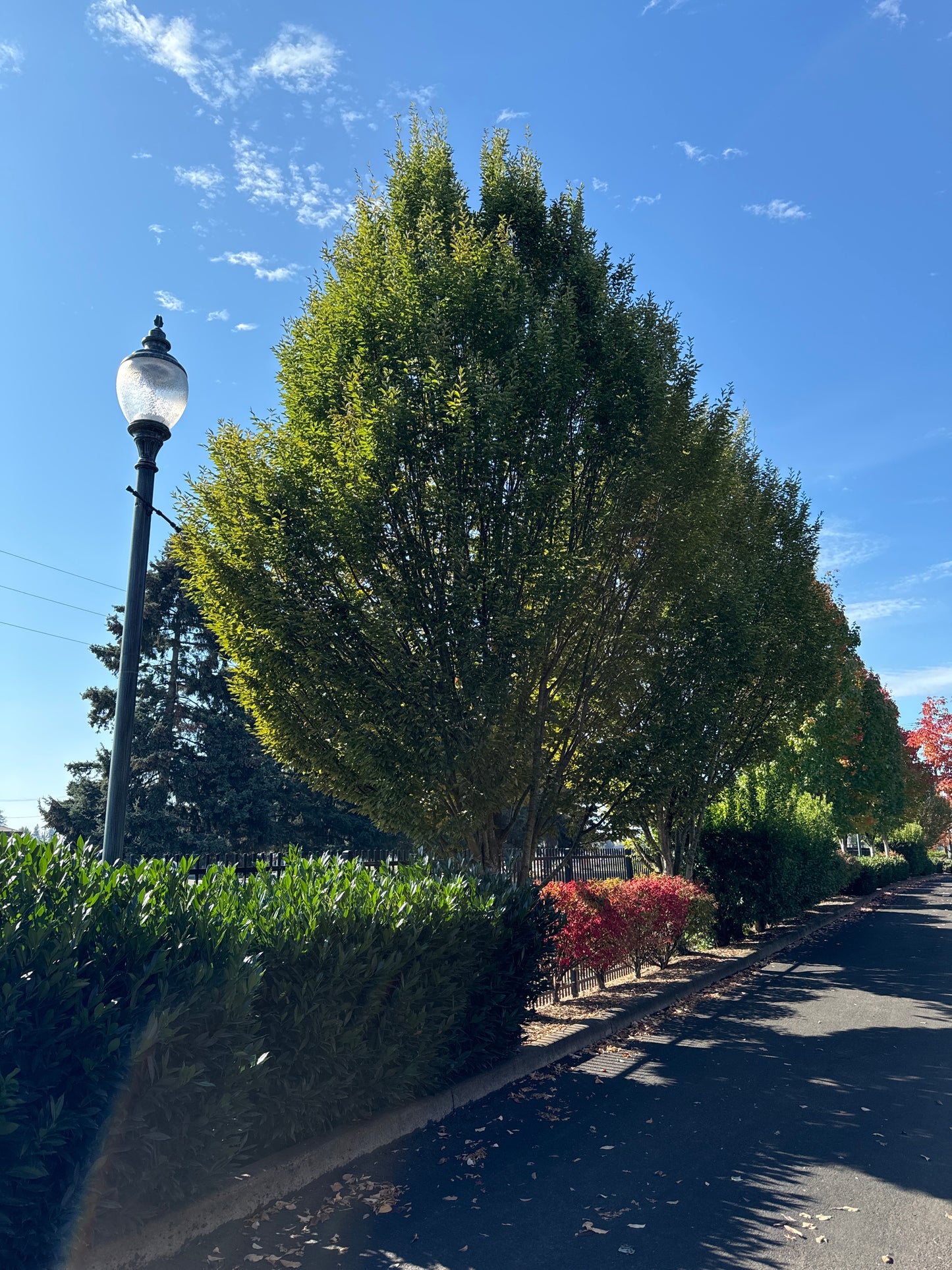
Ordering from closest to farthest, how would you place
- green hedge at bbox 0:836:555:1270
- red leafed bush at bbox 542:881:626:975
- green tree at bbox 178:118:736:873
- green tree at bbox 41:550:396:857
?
green hedge at bbox 0:836:555:1270 < green tree at bbox 178:118:736:873 < red leafed bush at bbox 542:881:626:975 < green tree at bbox 41:550:396:857

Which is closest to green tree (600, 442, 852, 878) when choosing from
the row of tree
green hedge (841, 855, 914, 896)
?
the row of tree

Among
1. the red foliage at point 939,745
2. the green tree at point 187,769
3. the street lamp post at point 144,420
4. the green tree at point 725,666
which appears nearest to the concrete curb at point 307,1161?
the street lamp post at point 144,420

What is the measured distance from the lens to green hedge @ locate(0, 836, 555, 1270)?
3434 mm

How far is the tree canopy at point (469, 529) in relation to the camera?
8312mm

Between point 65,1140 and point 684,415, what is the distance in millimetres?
9968

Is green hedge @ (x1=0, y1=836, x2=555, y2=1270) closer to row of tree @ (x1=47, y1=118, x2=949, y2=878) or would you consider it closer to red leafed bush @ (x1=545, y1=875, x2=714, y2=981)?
row of tree @ (x1=47, y1=118, x2=949, y2=878)

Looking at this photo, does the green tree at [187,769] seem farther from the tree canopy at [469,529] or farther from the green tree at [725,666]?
the tree canopy at [469,529]

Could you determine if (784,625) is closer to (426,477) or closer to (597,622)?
(597,622)

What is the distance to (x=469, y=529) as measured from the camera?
8664 millimetres

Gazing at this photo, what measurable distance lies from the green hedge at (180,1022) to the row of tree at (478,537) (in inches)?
120

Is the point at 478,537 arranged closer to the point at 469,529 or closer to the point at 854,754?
the point at 469,529

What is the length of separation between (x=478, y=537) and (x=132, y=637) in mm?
4391

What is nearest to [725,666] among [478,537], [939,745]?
[478,537]

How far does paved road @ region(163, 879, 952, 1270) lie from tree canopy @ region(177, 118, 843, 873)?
328 centimetres
